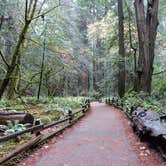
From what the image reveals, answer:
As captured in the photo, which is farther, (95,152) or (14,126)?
(14,126)

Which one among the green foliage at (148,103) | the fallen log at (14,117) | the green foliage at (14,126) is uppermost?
the green foliage at (148,103)

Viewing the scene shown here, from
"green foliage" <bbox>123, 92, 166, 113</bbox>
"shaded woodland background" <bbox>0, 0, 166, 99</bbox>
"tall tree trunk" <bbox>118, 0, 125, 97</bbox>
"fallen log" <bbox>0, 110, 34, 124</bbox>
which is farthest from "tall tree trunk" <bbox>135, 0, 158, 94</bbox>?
"fallen log" <bbox>0, 110, 34, 124</bbox>

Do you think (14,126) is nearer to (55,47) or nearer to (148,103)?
(148,103)

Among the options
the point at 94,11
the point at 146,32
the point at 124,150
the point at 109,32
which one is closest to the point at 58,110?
the point at 146,32

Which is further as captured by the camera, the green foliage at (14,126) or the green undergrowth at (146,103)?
the green undergrowth at (146,103)

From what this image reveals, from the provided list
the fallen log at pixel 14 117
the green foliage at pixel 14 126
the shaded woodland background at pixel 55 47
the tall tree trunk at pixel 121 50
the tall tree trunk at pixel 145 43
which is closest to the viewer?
the green foliage at pixel 14 126

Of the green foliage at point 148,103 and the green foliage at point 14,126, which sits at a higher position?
the green foliage at point 148,103

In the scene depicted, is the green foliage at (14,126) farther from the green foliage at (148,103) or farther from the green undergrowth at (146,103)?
the green foliage at (148,103)

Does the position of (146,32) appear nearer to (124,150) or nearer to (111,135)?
(111,135)

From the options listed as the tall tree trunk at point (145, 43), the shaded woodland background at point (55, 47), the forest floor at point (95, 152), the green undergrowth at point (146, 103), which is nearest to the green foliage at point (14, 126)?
the forest floor at point (95, 152)

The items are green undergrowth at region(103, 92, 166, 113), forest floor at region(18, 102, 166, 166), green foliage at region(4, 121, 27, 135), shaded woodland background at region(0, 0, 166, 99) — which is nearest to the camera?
forest floor at region(18, 102, 166, 166)

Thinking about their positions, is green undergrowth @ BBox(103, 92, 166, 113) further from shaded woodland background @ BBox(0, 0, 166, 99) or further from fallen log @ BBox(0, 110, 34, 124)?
fallen log @ BBox(0, 110, 34, 124)

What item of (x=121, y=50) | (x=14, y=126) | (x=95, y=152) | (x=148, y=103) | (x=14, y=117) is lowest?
A: (x=95, y=152)

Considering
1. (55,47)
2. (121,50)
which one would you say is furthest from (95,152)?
(121,50)
